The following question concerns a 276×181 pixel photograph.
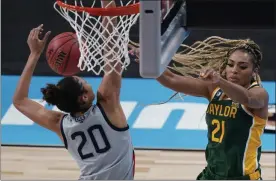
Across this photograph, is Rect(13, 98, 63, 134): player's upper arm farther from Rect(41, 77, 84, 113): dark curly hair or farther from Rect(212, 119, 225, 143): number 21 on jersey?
Rect(212, 119, 225, 143): number 21 on jersey

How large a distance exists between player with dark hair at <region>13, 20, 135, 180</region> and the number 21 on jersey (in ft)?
1.38

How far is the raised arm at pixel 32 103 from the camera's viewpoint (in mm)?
3357

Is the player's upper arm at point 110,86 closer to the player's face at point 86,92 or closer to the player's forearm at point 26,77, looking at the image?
the player's face at point 86,92

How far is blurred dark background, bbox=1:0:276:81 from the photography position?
244 inches

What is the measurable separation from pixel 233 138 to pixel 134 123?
2447 mm

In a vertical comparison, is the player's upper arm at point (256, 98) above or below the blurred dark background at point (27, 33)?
above

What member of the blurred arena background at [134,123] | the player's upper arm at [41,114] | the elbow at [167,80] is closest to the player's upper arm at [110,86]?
the player's upper arm at [41,114]

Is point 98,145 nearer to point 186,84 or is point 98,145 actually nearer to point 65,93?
point 65,93

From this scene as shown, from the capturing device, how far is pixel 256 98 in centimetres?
331

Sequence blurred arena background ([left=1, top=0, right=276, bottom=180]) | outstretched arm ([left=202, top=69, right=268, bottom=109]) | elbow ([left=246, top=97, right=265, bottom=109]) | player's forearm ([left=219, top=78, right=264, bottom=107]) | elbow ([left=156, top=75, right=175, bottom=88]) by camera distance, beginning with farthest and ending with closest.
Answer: blurred arena background ([left=1, top=0, right=276, bottom=180]) → elbow ([left=156, top=75, right=175, bottom=88]) → elbow ([left=246, top=97, right=265, bottom=109]) → player's forearm ([left=219, top=78, right=264, bottom=107]) → outstretched arm ([left=202, top=69, right=268, bottom=109])

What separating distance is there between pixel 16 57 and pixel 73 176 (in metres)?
1.79

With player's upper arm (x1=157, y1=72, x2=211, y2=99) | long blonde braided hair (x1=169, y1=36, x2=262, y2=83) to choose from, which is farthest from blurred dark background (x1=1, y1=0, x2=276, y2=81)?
player's upper arm (x1=157, y1=72, x2=211, y2=99)

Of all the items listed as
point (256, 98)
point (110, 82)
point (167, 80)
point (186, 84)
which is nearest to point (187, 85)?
point (186, 84)

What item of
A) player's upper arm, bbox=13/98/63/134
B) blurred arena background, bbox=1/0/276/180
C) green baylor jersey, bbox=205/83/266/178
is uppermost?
player's upper arm, bbox=13/98/63/134
